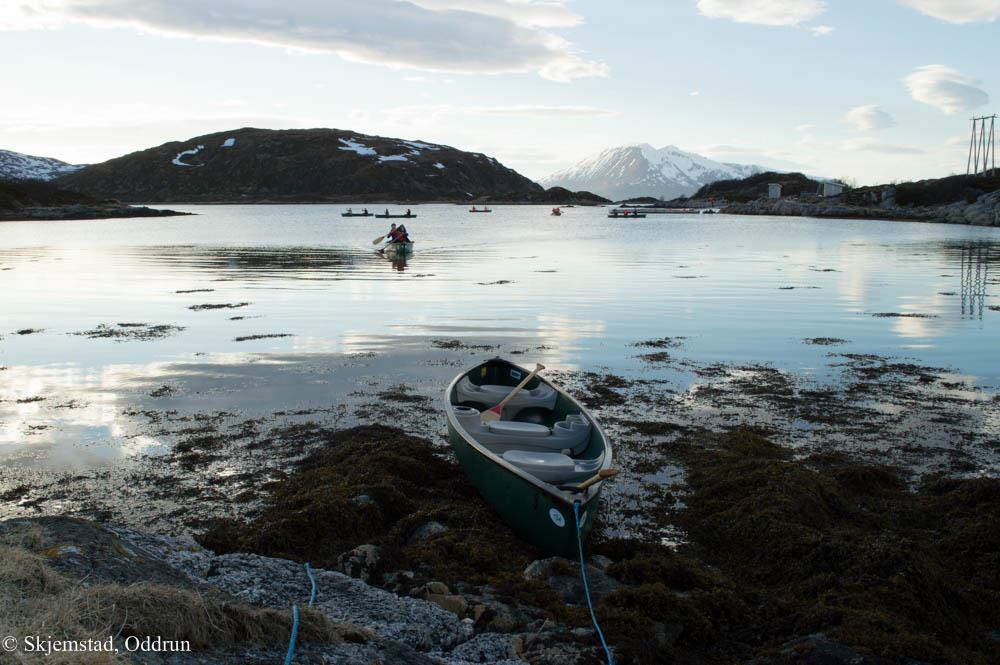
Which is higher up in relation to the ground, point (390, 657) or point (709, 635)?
point (390, 657)

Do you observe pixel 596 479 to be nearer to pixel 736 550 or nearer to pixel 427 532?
pixel 736 550

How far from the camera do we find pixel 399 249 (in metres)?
56.4

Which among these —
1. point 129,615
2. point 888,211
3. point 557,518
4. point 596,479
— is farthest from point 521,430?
point 888,211

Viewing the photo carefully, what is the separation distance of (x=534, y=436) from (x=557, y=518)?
2.89 m

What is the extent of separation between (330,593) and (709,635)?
3.70 m

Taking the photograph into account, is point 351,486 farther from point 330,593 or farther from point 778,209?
point 778,209

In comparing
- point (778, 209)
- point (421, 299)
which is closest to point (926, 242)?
point (421, 299)

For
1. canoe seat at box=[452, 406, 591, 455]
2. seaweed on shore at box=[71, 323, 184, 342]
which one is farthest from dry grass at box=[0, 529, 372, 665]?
seaweed on shore at box=[71, 323, 184, 342]

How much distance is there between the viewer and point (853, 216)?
429 feet

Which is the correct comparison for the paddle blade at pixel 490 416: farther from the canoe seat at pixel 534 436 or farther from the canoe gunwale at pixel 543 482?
the canoe gunwale at pixel 543 482

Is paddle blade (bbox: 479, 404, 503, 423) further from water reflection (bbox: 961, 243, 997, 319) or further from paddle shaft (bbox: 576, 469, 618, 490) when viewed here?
water reflection (bbox: 961, 243, 997, 319)

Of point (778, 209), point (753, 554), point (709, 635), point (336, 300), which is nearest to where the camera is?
point (709, 635)

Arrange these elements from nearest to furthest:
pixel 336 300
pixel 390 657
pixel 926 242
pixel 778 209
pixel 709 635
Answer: pixel 390 657 < pixel 709 635 < pixel 336 300 < pixel 926 242 < pixel 778 209

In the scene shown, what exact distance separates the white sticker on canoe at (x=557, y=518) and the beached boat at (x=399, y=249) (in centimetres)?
4843
